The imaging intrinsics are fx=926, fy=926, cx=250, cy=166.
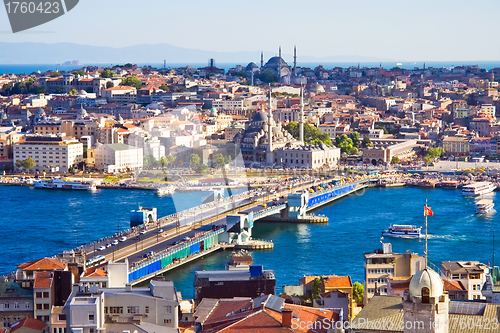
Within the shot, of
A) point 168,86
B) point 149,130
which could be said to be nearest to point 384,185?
point 149,130

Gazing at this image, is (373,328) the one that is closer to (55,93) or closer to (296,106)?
(296,106)

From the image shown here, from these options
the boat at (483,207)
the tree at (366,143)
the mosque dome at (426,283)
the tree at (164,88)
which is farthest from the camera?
the tree at (164,88)

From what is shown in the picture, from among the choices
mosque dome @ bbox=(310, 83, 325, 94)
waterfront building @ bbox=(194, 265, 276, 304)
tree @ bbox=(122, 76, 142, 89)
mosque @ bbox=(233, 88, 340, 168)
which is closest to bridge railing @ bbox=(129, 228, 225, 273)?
waterfront building @ bbox=(194, 265, 276, 304)

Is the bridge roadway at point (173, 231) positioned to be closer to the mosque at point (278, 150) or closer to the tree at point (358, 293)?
the tree at point (358, 293)

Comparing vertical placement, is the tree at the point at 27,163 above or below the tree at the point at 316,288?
below

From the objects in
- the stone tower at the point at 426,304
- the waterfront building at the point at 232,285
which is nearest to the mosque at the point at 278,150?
the waterfront building at the point at 232,285

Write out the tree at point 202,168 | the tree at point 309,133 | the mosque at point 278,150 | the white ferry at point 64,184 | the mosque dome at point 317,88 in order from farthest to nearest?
the mosque dome at point 317,88 → the tree at point 309,133 → the mosque at point 278,150 → the tree at point 202,168 → the white ferry at point 64,184
